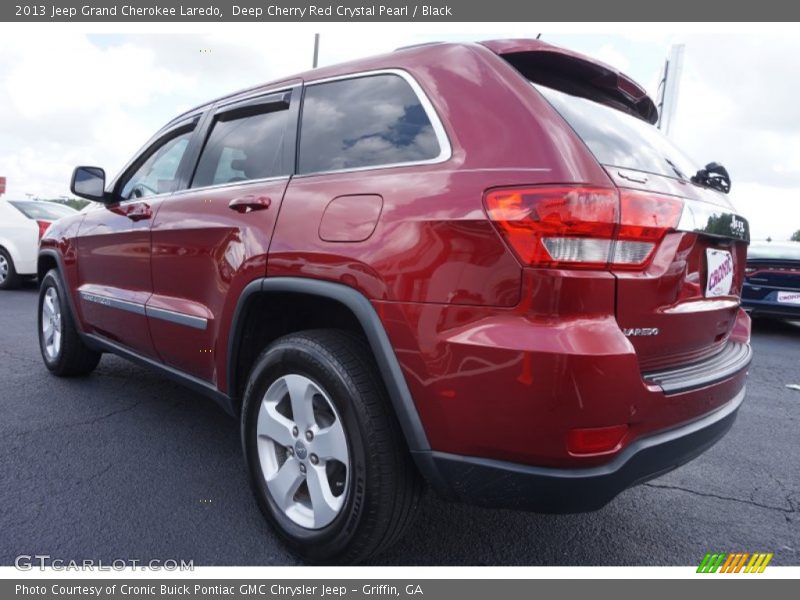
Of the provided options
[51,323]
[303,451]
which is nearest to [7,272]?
[51,323]

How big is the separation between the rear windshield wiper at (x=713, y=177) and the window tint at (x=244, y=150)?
1536 millimetres

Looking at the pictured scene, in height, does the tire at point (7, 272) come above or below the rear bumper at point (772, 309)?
below

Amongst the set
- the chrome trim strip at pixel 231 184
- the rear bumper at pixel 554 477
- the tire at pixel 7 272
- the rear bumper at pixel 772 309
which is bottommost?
the tire at pixel 7 272

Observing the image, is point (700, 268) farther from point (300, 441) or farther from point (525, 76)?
point (300, 441)

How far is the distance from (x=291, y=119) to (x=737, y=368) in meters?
1.94

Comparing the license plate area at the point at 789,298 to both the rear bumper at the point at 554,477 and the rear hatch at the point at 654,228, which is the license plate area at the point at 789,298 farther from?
the rear bumper at the point at 554,477

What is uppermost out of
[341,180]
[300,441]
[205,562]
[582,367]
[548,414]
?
[341,180]

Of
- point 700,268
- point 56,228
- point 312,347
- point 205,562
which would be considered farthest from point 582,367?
point 56,228

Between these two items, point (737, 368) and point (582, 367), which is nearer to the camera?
point (582, 367)

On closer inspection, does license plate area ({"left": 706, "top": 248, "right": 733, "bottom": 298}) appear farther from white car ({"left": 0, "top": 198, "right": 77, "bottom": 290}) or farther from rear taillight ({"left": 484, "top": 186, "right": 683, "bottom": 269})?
white car ({"left": 0, "top": 198, "right": 77, "bottom": 290})

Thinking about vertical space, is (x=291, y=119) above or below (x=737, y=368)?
above

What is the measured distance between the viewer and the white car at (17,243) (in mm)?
8414

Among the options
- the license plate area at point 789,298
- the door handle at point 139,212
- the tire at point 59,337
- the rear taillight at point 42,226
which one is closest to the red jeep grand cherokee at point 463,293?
the door handle at point 139,212

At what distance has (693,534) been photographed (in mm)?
2260
